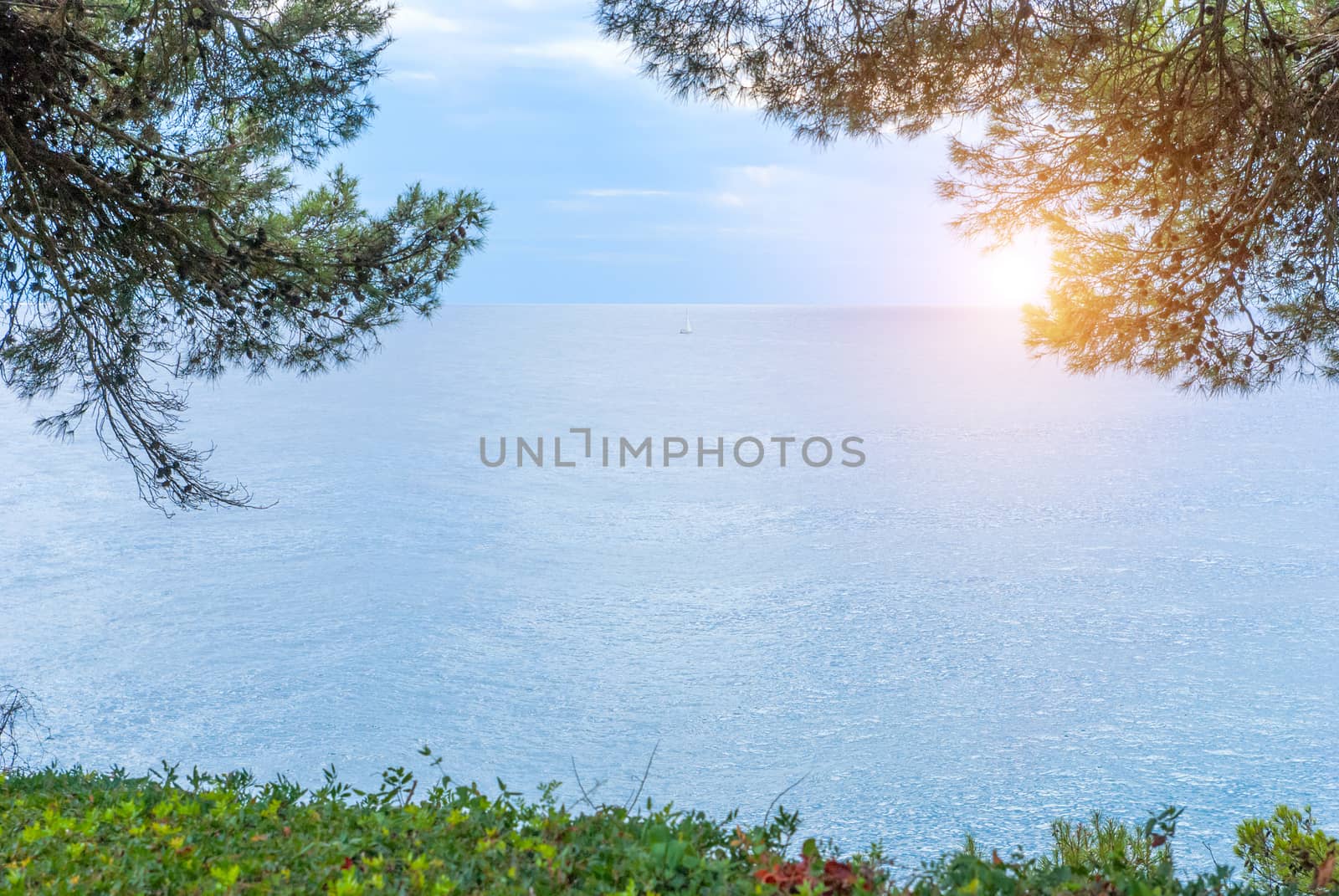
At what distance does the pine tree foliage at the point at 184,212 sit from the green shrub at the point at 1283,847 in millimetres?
3530

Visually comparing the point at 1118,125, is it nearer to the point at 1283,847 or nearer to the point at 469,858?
the point at 1283,847

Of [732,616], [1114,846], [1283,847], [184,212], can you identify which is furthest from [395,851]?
[732,616]

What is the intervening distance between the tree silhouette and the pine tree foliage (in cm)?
138

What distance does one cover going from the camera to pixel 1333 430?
2566 centimetres

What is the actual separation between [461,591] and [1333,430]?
2286 cm

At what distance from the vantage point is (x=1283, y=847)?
2793 mm

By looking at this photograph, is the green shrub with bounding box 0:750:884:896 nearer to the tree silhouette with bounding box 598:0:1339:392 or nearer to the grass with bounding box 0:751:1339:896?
the grass with bounding box 0:751:1339:896

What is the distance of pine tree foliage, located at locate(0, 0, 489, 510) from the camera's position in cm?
370

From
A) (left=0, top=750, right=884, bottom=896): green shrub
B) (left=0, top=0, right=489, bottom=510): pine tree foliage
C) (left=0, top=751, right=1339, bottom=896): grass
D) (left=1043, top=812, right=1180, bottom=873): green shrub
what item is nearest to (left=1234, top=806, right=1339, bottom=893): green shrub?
(left=1043, top=812, right=1180, bottom=873): green shrub

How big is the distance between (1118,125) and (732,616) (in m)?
10.5

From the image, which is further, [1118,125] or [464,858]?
[1118,125]

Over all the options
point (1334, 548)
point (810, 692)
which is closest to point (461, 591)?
point (810, 692)

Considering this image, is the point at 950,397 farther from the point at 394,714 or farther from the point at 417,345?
the point at 417,345

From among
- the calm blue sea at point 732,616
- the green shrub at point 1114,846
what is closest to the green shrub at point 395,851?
the green shrub at point 1114,846
